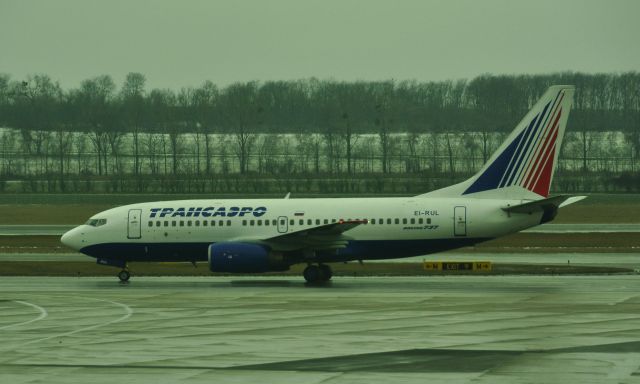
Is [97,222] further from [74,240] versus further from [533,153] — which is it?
[533,153]

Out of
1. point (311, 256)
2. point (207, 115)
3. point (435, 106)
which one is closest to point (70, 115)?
point (207, 115)

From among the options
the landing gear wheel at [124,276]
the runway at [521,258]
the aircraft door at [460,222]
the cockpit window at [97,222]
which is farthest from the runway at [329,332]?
the runway at [521,258]

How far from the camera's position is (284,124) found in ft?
444

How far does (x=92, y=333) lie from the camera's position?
27.0 meters

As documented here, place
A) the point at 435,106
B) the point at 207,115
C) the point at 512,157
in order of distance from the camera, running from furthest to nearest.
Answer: the point at 435,106
the point at 207,115
the point at 512,157

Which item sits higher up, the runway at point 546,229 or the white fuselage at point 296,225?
the white fuselage at point 296,225

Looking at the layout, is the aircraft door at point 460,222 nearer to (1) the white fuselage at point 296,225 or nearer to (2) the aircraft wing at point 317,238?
(1) the white fuselage at point 296,225

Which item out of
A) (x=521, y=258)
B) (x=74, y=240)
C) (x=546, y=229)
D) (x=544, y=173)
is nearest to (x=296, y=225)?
(x=74, y=240)

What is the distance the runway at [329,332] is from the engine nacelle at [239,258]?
73 centimetres

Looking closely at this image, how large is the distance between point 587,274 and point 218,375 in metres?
23.8

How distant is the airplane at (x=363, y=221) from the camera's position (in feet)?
130

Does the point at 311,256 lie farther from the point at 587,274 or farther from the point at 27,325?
the point at 27,325

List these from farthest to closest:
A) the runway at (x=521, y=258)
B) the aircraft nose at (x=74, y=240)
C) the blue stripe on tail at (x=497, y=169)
Result: the runway at (x=521, y=258) → the aircraft nose at (x=74, y=240) → the blue stripe on tail at (x=497, y=169)

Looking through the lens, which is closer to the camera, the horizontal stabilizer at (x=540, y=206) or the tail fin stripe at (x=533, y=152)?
the horizontal stabilizer at (x=540, y=206)
